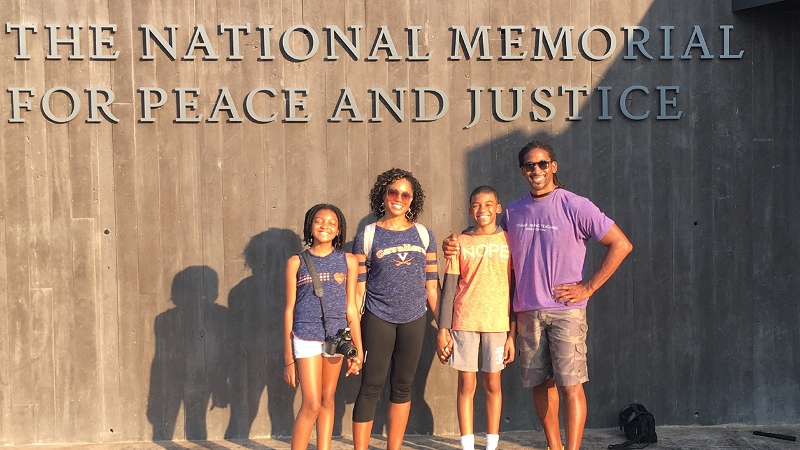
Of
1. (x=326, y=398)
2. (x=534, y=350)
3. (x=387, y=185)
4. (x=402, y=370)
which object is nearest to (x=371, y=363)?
(x=402, y=370)

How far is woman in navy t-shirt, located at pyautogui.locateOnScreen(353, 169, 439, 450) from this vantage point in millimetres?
4234

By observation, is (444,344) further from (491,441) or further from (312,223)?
(312,223)

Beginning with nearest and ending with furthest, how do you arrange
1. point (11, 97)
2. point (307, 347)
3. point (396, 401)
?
1. point (307, 347)
2. point (396, 401)
3. point (11, 97)

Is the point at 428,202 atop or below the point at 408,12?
below

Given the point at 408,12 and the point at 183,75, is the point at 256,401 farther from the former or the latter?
the point at 408,12

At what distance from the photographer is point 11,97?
4.87 m

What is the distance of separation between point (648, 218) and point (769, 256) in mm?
877

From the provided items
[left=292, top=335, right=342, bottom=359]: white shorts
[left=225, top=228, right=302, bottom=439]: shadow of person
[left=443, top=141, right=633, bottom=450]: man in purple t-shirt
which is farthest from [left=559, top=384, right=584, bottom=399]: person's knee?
[left=225, top=228, right=302, bottom=439]: shadow of person

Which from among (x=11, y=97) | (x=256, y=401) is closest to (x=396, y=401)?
(x=256, y=401)

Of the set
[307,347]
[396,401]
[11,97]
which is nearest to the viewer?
[307,347]

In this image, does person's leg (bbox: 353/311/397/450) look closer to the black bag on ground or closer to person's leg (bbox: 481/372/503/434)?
person's leg (bbox: 481/372/503/434)

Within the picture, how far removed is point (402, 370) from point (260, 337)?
3.99ft

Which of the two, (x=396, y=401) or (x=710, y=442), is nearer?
(x=396, y=401)

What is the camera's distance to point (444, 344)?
4.35 metres
